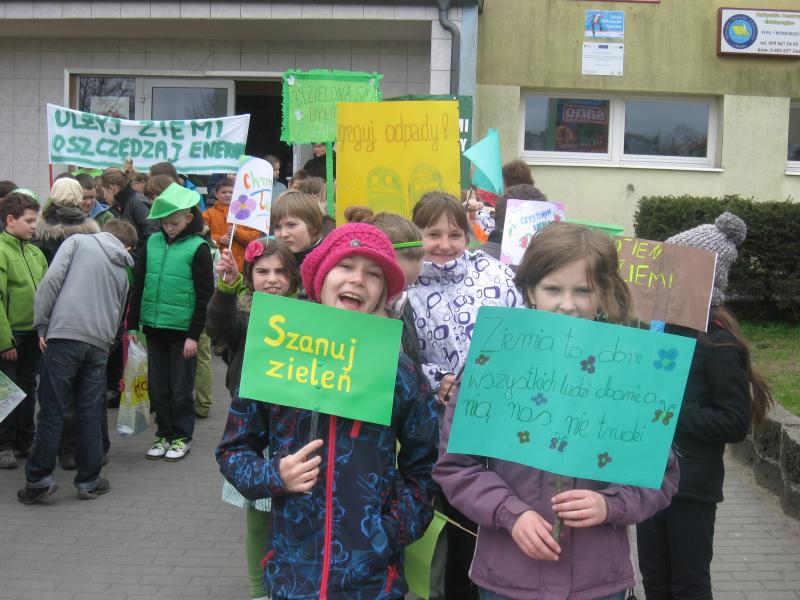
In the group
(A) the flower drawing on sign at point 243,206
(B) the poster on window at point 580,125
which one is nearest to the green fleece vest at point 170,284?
(A) the flower drawing on sign at point 243,206

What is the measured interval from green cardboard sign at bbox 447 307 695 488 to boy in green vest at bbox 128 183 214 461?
432 centimetres

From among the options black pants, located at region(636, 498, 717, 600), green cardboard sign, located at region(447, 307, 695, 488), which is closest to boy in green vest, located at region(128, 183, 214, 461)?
black pants, located at region(636, 498, 717, 600)

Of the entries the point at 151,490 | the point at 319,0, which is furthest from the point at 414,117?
the point at 319,0

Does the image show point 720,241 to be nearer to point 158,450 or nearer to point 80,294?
point 80,294

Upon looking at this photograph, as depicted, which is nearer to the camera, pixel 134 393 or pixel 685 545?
pixel 685 545

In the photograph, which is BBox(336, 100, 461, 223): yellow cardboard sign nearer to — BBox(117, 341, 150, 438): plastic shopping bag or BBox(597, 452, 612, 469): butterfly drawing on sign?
BBox(117, 341, 150, 438): plastic shopping bag

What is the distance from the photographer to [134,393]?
21.7 ft

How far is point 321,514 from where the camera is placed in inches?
101

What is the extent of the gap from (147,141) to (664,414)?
751 centimetres

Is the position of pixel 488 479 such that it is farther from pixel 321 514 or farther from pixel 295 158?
pixel 295 158

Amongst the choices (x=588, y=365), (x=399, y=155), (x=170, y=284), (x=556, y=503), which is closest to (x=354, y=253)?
(x=588, y=365)

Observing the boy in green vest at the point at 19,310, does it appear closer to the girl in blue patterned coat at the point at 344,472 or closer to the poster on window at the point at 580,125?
the girl in blue patterned coat at the point at 344,472

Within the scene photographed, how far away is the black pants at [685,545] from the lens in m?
3.45

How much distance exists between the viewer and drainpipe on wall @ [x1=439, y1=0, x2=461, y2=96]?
444 inches
